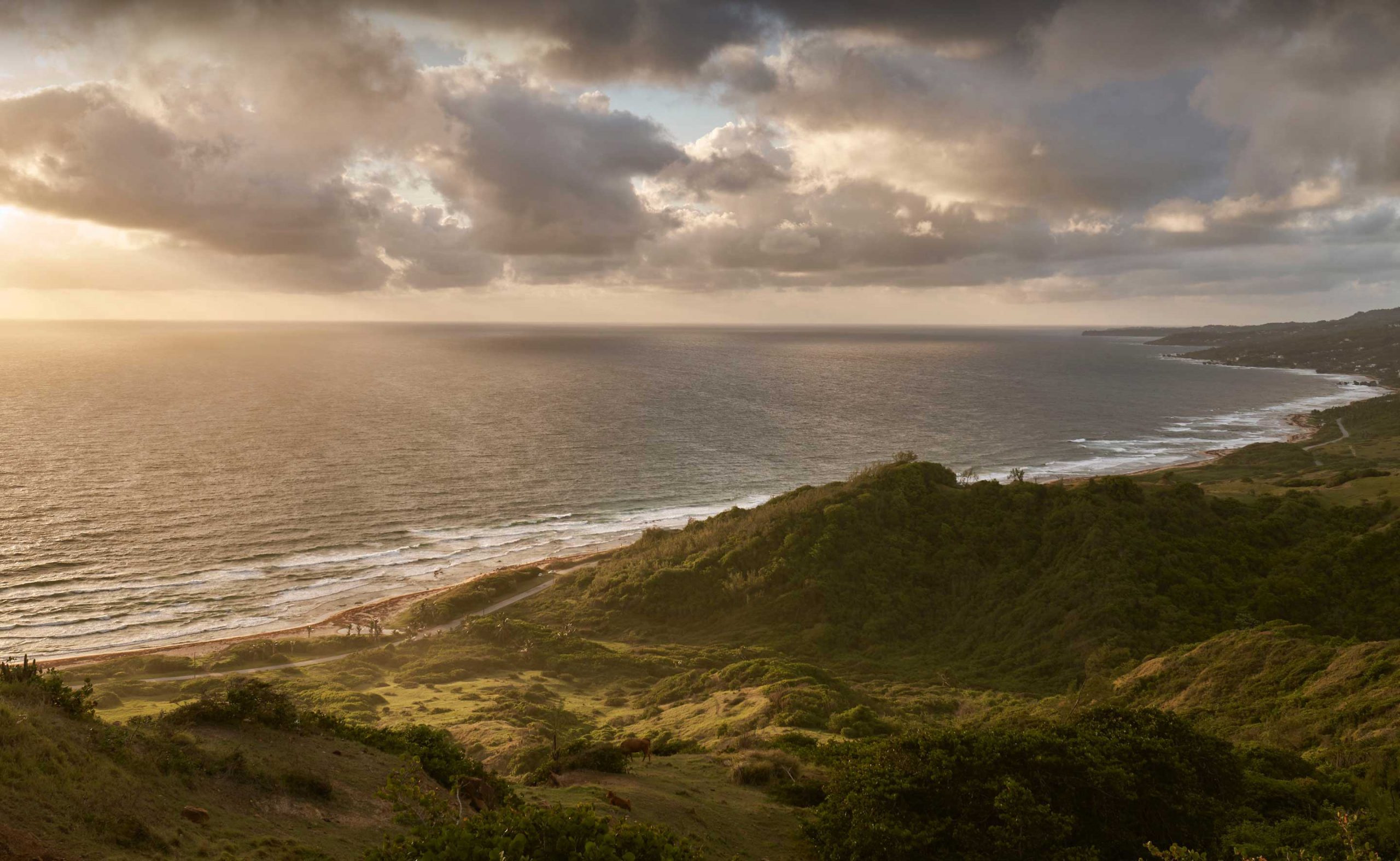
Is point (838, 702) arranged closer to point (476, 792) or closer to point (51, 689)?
point (476, 792)

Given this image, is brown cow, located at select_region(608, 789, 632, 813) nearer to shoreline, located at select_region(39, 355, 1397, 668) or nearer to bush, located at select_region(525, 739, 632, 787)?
bush, located at select_region(525, 739, 632, 787)

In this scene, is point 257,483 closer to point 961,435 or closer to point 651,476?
point 651,476

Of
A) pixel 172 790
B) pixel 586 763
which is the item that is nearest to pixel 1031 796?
pixel 586 763

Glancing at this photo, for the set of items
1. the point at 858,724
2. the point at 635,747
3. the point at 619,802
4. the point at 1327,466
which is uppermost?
the point at 619,802

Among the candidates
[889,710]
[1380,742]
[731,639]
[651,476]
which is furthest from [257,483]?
[1380,742]

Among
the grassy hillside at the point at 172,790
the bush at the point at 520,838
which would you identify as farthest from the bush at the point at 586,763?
the bush at the point at 520,838

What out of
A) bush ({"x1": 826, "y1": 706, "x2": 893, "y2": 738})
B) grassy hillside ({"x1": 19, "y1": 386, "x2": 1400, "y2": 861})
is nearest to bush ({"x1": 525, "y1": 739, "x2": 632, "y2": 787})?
grassy hillside ({"x1": 19, "y1": 386, "x2": 1400, "y2": 861})
